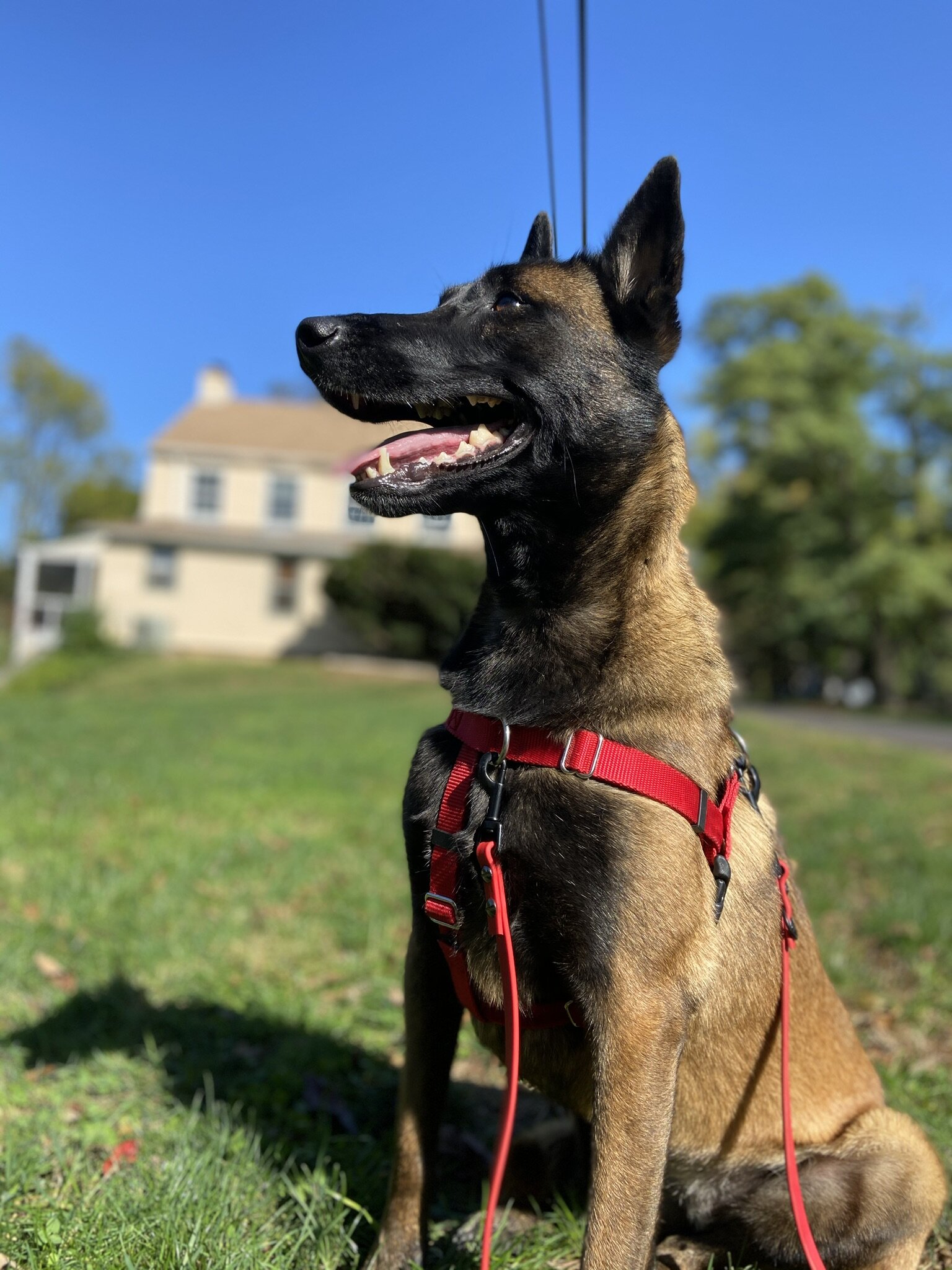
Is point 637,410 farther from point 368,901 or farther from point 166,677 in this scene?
point 166,677

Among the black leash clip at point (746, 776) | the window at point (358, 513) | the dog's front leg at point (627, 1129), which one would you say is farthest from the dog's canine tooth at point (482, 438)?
the dog's front leg at point (627, 1129)

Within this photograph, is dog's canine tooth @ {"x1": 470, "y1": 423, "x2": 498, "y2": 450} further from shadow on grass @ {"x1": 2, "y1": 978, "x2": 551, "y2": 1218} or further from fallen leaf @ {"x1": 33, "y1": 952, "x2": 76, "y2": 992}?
fallen leaf @ {"x1": 33, "y1": 952, "x2": 76, "y2": 992}

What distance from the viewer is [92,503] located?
56062mm

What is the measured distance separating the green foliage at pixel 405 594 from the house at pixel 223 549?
7.33 feet

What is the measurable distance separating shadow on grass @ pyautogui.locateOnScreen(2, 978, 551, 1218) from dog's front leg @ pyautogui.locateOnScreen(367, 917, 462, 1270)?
1.30 ft

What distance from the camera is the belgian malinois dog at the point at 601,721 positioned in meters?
2.10

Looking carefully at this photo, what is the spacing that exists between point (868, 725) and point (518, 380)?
20.2 metres

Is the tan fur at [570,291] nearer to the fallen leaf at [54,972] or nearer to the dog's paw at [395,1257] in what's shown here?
the dog's paw at [395,1257]

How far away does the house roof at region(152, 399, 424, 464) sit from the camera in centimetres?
3209

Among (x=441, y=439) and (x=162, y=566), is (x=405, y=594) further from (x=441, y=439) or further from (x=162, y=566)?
(x=441, y=439)

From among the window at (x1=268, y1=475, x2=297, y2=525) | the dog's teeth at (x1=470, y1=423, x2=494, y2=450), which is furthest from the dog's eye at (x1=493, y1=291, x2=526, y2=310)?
the window at (x1=268, y1=475, x2=297, y2=525)

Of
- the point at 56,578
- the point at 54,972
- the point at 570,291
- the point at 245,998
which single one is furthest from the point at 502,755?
the point at 56,578

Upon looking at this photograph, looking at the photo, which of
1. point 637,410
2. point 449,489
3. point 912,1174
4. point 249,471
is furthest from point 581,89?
point 249,471

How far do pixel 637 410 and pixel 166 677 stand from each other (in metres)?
23.3
